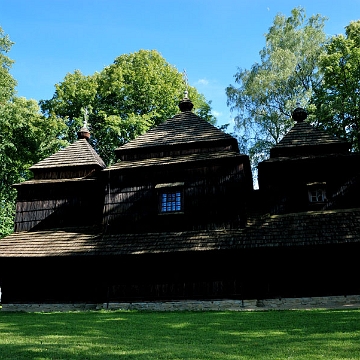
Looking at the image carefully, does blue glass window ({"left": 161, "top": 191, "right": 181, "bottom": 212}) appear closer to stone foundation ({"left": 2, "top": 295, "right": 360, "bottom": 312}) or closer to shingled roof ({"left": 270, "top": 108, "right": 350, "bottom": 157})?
stone foundation ({"left": 2, "top": 295, "right": 360, "bottom": 312})

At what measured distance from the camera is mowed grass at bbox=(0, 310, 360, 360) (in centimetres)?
598

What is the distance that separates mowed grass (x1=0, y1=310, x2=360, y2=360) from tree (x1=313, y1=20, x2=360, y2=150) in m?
16.3

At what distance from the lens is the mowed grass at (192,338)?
19.6 ft

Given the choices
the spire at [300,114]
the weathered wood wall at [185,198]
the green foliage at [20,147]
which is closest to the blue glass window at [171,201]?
the weathered wood wall at [185,198]

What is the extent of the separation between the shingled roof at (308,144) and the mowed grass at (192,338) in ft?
25.1

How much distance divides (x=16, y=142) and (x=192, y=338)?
2434 cm

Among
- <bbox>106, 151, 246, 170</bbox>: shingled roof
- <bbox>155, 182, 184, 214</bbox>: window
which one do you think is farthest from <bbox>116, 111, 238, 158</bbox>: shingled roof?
<bbox>155, 182, 184, 214</bbox>: window

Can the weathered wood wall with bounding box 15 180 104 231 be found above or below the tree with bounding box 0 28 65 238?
Answer: below

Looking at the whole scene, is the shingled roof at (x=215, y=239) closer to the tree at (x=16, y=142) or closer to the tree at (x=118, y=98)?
the tree at (x=16, y=142)

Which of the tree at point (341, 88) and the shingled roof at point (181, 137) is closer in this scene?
the shingled roof at point (181, 137)

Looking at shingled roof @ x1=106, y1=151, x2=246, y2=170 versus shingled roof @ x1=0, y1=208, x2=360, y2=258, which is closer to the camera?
shingled roof @ x1=0, y1=208, x2=360, y2=258

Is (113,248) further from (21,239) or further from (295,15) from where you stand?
(295,15)

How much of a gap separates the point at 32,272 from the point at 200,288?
23.3 feet

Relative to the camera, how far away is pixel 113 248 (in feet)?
47.8
